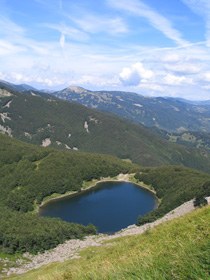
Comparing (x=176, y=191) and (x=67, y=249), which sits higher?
(x=176, y=191)

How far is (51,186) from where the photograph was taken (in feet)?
637

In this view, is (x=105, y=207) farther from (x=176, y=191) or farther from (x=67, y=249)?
(x=67, y=249)

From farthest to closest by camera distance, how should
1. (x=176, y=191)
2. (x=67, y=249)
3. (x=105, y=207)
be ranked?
(x=176, y=191) < (x=105, y=207) < (x=67, y=249)

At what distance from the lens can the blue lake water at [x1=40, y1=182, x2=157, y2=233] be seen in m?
149

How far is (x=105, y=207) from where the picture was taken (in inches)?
6560

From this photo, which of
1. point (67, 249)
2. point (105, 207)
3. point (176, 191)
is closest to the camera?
point (67, 249)

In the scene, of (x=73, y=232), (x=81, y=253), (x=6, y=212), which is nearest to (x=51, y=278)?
(x=81, y=253)

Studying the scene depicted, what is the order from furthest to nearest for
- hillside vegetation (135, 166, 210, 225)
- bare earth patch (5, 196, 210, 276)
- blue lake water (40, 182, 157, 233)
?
blue lake water (40, 182, 157, 233), hillside vegetation (135, 166, 210, 225), bare earth patch (5, 196, 210, 276)

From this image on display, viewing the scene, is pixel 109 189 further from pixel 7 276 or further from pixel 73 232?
pixel 7 276

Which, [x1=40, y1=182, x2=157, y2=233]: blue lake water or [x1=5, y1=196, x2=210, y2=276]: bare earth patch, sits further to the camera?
[x1=40, y1=182, x2=157, y2=233]: blue lake water

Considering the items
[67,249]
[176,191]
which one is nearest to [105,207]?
[176,191]

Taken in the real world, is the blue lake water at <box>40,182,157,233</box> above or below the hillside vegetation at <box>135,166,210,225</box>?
below

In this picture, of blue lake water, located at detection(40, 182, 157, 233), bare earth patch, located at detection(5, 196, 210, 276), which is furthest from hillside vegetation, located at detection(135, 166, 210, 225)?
bare earth patch, located at detection(5, 196, 210, 276)

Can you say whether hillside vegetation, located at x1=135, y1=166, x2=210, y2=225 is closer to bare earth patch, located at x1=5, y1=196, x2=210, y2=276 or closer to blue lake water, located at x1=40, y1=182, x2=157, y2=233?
blue lake water, located at x1=40, y1=182, x2=157, y2=233
